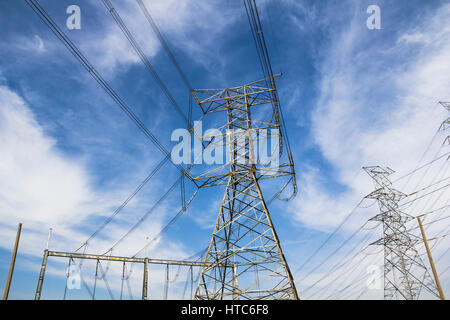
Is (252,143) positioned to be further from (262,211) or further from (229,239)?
(229,239)

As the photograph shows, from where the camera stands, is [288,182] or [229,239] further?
[288,182]

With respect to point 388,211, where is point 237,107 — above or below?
above

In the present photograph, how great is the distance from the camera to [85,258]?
20438mm

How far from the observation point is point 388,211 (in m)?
25.7
